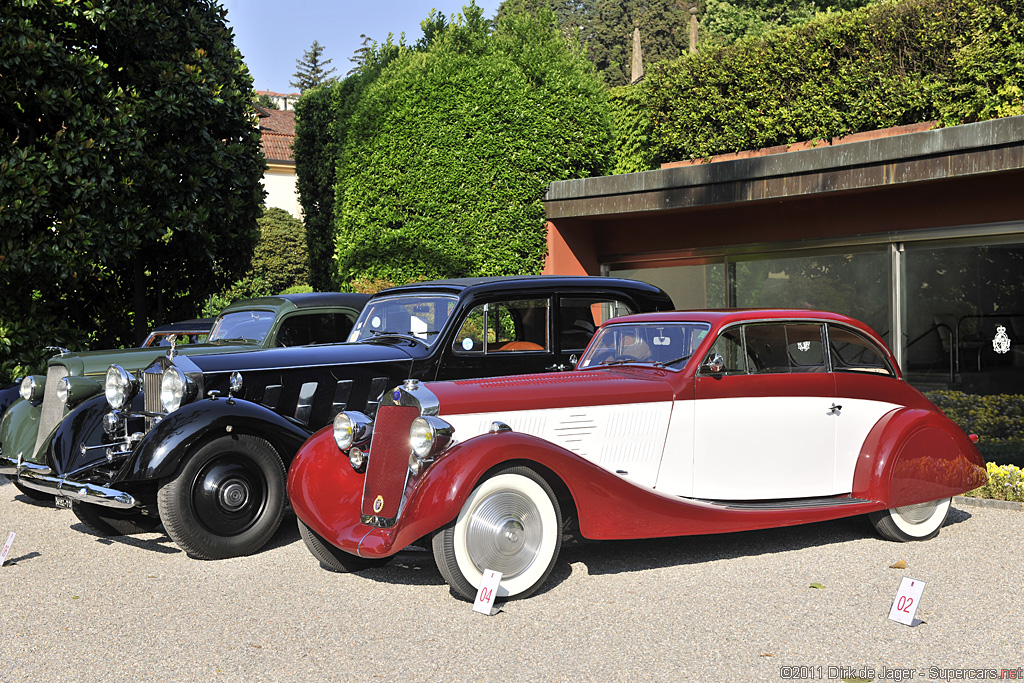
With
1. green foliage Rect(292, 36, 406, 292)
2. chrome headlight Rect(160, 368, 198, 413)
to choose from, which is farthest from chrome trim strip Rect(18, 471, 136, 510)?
green foliage Rect(292, 36, 406, 292)

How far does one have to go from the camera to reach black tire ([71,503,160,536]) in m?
6.33

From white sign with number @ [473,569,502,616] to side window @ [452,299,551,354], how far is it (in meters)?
2.70

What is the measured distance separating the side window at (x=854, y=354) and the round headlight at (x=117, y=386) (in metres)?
4.82

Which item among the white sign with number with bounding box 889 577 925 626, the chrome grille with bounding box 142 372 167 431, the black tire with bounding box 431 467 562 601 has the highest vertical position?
the chrome grille with bounding box 142 372 167 431

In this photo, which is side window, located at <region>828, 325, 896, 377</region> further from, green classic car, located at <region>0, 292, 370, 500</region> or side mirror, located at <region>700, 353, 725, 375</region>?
green classic car, located at <region>0, 292, 370, 500</region>

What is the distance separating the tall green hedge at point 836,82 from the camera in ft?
34.9

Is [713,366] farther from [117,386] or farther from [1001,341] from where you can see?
[1001,341]

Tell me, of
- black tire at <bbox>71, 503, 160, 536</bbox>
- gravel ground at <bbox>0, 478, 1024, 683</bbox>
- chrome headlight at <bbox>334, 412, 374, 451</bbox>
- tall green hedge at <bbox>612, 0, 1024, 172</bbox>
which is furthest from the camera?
tall green hedge at <bbox>612, 0, 1024, 172</bbox>

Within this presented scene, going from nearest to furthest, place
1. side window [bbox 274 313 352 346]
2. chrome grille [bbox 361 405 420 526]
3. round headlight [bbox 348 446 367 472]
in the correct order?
1. chrome grille [bbox 361 405 420 526]
2. round headlight [bbox 348 446 367 472]
3. side window [bbox 274 313 352 346]

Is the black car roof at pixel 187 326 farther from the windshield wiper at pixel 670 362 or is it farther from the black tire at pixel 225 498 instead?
the windshield wiper at pixel 670 362

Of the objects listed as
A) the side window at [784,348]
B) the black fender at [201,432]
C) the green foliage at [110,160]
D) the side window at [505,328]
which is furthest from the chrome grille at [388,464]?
the green foliage at [110,160]

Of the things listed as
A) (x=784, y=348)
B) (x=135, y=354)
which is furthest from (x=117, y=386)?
(x=784, y=348)

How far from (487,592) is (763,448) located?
1.99 metres

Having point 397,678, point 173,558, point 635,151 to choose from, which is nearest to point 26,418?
point 173,558
